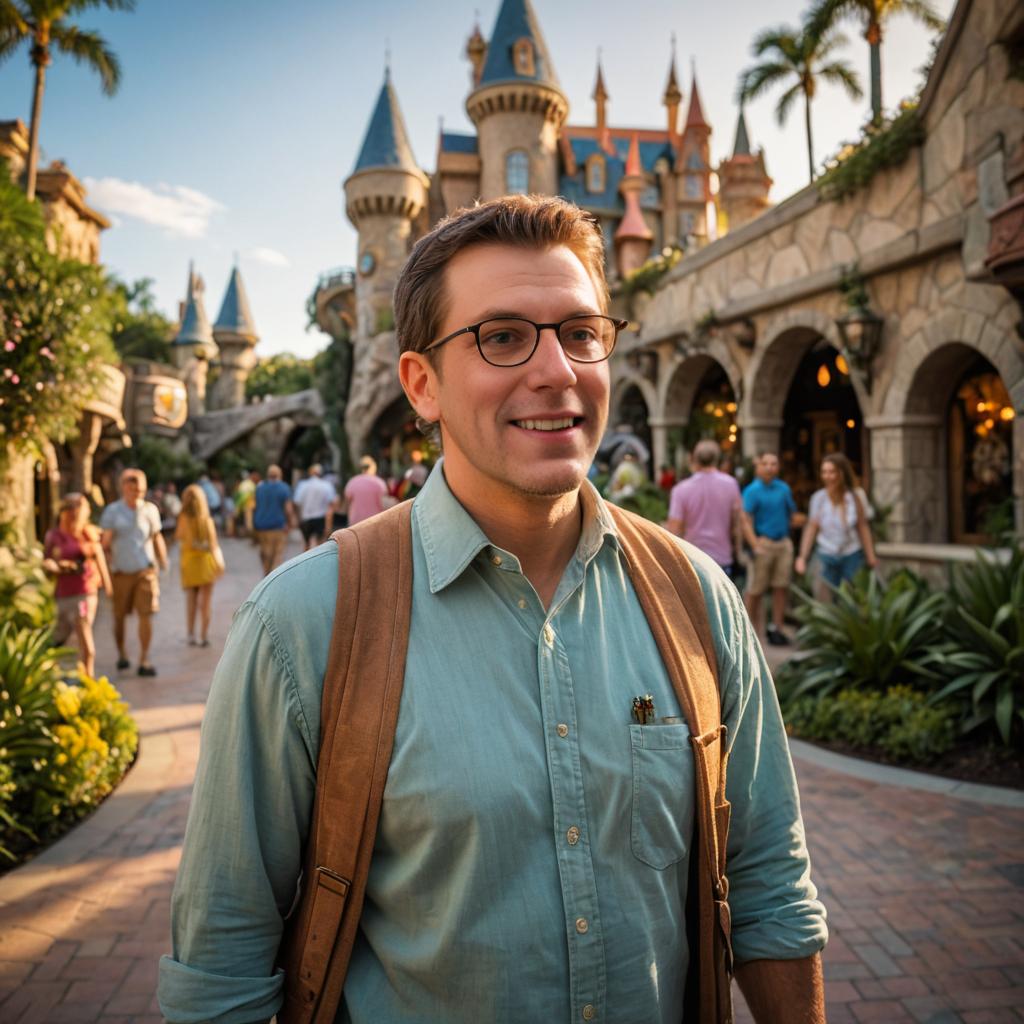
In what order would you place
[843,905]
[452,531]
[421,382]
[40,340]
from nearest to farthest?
[452,531]
[421,382]
[843,905]
[40,340]

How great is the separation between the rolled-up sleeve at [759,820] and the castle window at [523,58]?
34692 millimetres

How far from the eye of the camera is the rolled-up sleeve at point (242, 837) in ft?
3.85

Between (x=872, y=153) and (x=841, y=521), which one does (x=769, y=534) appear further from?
(x=872, y=153)

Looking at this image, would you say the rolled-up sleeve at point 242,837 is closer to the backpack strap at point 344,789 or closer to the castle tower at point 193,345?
the backpack strap at point 344,789

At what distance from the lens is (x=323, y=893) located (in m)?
1.20

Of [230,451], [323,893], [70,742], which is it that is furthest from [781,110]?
[230,451]

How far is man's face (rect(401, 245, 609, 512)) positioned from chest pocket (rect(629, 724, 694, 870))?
0.44m

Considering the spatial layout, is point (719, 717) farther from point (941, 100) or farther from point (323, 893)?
point (941, 100)

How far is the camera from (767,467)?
25.5 feet

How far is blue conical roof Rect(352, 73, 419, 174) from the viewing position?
33.2 meters

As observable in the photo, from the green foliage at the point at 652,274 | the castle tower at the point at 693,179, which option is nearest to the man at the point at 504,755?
the green foliage at the point at 652,274

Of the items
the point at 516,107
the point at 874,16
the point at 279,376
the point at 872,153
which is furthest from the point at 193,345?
the point at 872,153

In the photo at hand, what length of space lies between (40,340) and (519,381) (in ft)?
25.7

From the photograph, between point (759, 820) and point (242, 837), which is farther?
point (759, 820)
